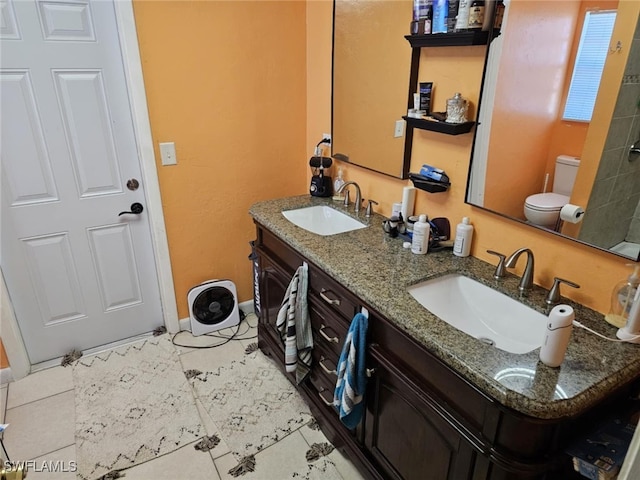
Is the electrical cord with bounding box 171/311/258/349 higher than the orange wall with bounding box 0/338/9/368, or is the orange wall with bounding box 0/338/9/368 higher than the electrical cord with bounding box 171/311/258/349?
the orange wall with bounding box 0/338/9/368

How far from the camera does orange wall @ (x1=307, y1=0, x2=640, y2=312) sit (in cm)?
126

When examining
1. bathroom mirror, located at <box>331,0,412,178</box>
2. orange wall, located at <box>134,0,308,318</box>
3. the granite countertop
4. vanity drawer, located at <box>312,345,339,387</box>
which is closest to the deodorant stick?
the granite countertop

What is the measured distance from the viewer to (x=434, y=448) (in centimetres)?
127

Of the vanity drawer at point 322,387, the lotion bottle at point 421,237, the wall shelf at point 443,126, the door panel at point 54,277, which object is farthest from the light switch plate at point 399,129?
the door panel at point 54,277

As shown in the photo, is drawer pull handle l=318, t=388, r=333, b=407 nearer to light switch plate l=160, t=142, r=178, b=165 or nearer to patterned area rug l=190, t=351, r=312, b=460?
patterned area rug l=190, t=351, r=312, b=460

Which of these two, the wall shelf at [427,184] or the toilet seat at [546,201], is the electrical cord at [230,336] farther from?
the toilet seat at [546,201]

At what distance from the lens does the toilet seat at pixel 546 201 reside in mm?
1337

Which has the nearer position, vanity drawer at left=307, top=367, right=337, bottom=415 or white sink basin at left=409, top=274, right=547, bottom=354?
white sink basin at left=409, top=274, right=547, bottom=354

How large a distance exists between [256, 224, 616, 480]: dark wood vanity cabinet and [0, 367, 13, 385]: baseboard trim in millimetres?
1576

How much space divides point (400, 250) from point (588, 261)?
26.3 inches

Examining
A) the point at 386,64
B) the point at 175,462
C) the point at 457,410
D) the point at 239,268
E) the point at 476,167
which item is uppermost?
the point at 386,64

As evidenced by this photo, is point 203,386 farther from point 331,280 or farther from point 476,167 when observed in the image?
point 476,167

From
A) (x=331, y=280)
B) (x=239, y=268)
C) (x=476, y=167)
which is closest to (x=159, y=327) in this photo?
(x=239, y=268)

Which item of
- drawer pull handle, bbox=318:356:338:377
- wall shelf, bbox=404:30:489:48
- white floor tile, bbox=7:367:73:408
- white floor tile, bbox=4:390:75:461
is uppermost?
wall shelf, bbox=404:30:489:48
